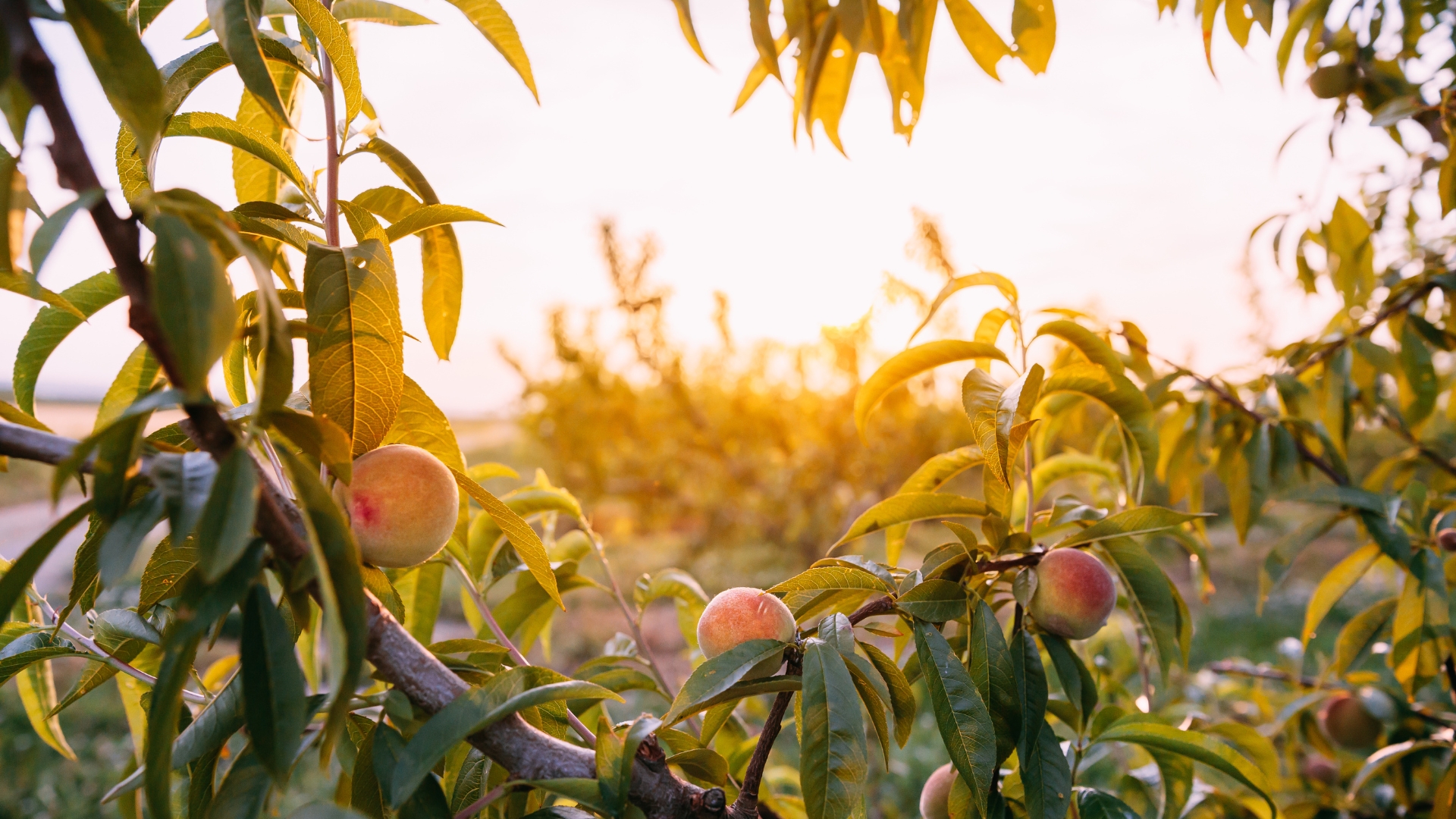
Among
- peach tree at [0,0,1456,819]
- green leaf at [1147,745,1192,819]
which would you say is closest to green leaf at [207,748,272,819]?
peach tree at [0,0,1456,819]

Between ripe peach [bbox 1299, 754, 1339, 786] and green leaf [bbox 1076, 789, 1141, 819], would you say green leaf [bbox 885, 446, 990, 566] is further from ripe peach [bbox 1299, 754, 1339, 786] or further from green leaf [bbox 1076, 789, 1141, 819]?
ripe peach [bbox 1299, 754, 1339, 786]

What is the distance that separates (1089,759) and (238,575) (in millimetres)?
572

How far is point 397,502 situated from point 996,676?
0.33m

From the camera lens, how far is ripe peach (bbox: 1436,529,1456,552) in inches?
27.5

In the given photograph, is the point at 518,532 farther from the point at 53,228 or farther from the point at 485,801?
the point at 53,228

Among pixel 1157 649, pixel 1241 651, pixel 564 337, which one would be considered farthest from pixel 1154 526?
pixel 564 337

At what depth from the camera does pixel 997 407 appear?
16.6 inches

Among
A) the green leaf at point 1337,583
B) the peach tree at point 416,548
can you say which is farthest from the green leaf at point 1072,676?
the green leaf at point 1337,583

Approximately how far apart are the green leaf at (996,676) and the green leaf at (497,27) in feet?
1.22

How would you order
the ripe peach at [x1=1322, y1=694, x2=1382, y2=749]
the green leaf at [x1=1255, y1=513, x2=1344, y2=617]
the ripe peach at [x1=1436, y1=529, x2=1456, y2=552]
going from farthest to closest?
1. the ripe peach at [x1=1322, y1=694, x2=1382, y2=749]
2. the green leaf at [x1=1255, y1=513, x2=1344, y2=617]
3. the ripe peach at [x1=1436, y1=529, x2=1456, y2=552]

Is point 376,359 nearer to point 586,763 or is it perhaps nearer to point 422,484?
point 422,484

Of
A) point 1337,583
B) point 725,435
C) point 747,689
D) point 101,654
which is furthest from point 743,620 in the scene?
point 725,435

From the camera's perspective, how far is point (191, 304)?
24 cm

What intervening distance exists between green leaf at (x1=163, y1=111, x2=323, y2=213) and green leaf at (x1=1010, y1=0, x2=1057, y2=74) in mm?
384
